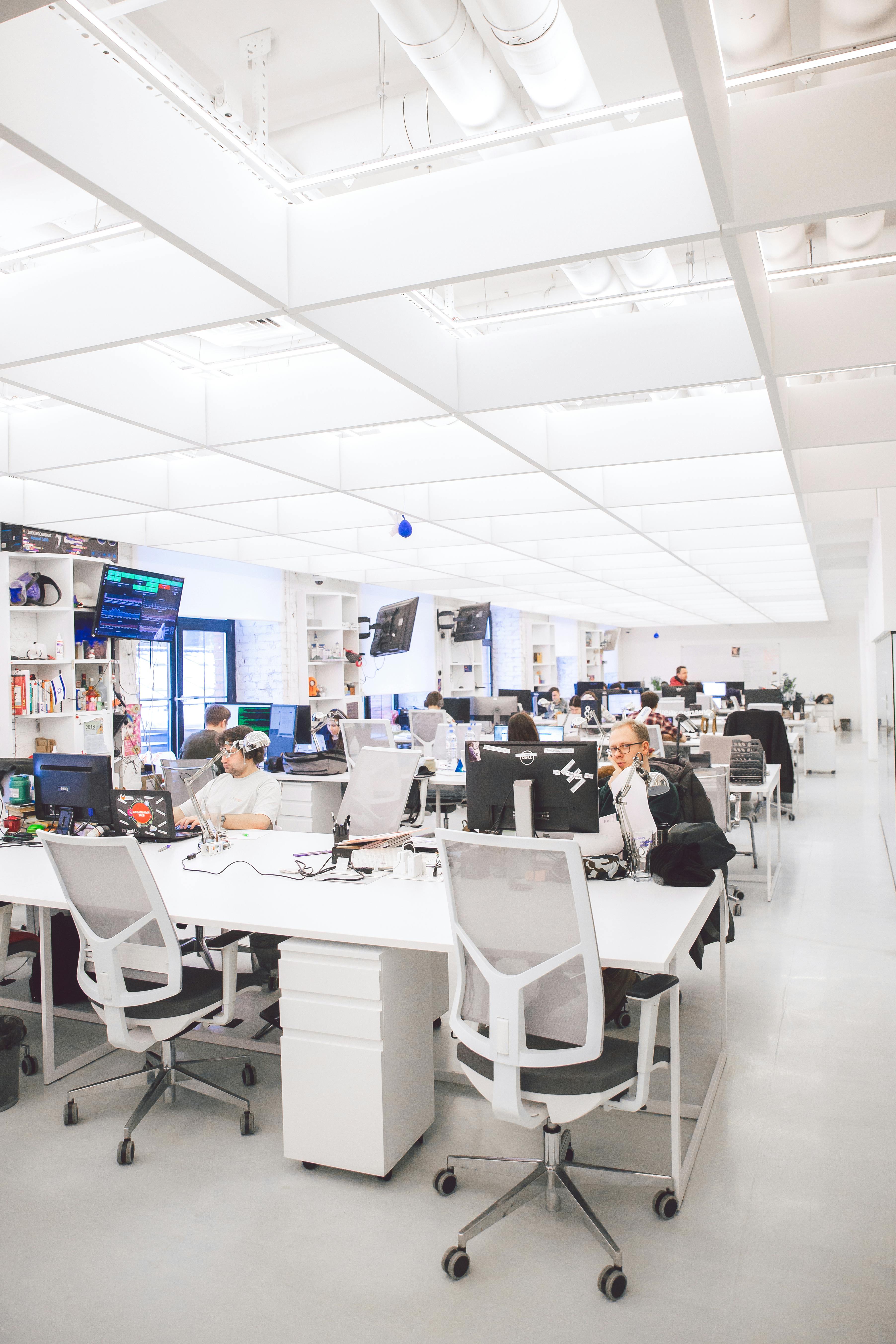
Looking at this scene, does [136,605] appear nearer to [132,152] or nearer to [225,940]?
[225,940]

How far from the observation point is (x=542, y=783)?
3.36m

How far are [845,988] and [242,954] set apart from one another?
10.9ft

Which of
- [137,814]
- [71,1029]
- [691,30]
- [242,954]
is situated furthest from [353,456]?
[691,30]

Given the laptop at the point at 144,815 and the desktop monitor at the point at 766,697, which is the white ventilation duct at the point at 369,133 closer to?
the laptop at the point at 144,815

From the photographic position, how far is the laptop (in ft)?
14.3

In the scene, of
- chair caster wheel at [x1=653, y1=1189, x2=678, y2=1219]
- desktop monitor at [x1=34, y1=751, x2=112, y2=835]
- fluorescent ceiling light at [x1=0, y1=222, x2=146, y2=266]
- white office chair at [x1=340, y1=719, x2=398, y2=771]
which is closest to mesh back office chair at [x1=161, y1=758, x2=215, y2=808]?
desktop monitor at [x1=34, y1=751, x2=112, y2=835]

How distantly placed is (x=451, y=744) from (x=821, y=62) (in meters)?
7.27

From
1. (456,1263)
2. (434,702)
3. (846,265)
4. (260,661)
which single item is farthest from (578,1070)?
(260,661)

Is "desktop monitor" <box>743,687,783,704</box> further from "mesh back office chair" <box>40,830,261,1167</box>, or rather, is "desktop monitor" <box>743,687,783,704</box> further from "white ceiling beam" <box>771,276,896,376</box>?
"mesh back office chair" <box>40,830,261,1167</box>

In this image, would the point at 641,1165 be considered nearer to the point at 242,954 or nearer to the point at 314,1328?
the point at 314,1328

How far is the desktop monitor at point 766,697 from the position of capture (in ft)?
42.4

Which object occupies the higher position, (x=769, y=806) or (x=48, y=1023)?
(x=769, y=806)

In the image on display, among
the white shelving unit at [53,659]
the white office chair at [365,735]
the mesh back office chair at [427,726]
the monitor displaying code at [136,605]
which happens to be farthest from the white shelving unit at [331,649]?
the white shelving unit at [53,659]

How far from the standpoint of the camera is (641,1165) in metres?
2.82
